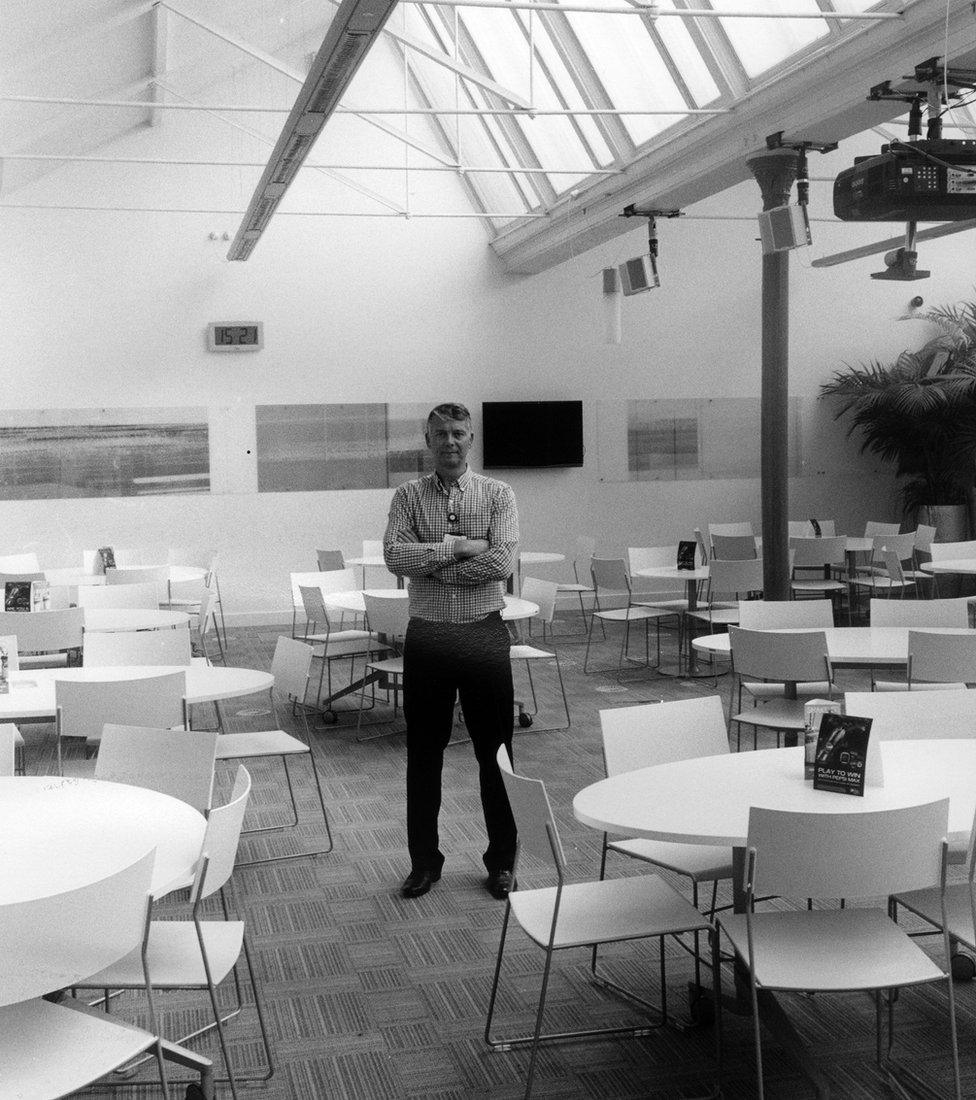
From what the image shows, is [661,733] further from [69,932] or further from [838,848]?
[69,932]

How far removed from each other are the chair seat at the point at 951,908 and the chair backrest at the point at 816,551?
7422 mm

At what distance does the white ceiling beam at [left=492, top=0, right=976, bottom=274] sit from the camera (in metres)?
6.17

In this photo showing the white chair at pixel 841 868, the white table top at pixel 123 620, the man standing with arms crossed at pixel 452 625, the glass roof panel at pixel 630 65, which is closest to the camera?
the white chair at pixel 841 868

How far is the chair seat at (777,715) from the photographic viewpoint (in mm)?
5215

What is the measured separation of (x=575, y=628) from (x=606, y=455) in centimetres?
220

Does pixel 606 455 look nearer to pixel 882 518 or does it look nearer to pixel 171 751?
pixel 882 518

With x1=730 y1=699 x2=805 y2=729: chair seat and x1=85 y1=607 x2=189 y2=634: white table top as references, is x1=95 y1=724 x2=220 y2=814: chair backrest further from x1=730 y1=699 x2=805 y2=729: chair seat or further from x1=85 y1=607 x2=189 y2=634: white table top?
x1=85 y1=607 x2=189 y2=634: white table top

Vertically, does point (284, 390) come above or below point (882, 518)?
above

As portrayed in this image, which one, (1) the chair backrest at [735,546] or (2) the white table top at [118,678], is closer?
(2) the white table top at [118,678]

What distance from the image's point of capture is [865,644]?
5.60 meters

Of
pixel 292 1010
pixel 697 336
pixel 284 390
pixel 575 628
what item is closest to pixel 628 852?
pixel 292 1010

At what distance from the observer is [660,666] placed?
9.54 meters

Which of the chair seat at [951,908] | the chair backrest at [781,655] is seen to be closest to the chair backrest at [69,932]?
the chair seat at [951,908]

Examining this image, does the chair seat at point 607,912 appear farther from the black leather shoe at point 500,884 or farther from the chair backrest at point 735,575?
the chair backrest at point 735,575
